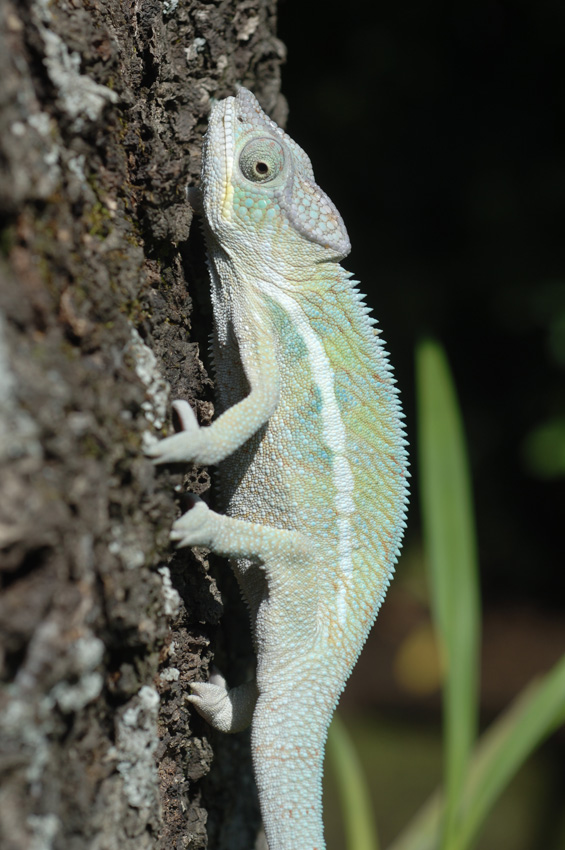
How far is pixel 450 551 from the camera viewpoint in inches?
84.4

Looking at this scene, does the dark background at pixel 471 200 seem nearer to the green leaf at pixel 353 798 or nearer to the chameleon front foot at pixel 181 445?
the green leaf at pixel 353 798

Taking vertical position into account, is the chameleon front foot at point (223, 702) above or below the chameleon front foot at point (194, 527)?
below

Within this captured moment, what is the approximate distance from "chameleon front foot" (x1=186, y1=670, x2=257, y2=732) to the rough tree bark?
0.11 feet

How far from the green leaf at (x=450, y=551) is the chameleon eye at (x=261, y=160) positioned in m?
0.80

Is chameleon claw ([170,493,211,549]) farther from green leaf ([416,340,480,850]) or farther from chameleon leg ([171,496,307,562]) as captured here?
green leaf ([416,340,480,850])

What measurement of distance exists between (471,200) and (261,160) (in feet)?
10.5

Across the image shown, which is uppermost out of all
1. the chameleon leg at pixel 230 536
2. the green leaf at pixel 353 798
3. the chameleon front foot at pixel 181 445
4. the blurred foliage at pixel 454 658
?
the chameleon front foot at pixel 181 445

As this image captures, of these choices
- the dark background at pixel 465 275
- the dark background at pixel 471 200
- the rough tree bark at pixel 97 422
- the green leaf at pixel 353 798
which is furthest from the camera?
the dark background at pixel 471 200

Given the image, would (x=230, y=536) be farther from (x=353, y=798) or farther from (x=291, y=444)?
(x=353, y=798)

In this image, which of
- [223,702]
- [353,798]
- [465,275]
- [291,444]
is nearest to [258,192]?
[291,444]

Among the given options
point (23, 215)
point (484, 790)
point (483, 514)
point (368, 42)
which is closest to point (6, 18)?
point (23, 215)

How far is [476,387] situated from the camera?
478cm

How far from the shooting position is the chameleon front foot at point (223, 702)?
1499mm

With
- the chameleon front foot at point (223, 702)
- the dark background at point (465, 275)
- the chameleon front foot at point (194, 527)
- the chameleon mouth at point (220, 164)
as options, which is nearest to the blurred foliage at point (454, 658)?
the chameleon front foot at point (223, 702)
